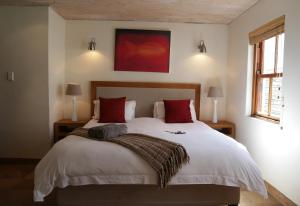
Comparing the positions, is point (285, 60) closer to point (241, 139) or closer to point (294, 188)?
point (294, 188)

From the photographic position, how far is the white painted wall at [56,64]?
391 cm

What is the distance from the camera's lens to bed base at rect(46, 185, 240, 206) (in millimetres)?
2406

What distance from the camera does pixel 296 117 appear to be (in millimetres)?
2527

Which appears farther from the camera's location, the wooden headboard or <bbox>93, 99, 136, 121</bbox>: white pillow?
the wooden headboard

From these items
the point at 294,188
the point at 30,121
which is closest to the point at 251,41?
the point at 294,188

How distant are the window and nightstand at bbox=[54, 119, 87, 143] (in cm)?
268

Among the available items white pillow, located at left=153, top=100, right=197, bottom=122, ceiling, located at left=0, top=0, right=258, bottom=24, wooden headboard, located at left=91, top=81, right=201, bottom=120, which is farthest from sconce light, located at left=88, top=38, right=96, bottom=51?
white pillow, located at left=153, top=100, right=197, bottom=122

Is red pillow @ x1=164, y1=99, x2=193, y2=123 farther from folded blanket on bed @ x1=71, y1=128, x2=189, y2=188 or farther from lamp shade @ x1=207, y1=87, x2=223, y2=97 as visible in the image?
folded blanket on bed @ x1=71, y1=128, x2=189, y2=188

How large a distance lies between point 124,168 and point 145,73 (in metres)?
2.53

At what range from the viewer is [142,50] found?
4523mm

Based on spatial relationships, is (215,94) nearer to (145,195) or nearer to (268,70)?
(268,70)

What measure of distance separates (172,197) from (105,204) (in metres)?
0.63

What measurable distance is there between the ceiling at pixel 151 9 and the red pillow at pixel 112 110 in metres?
1.39

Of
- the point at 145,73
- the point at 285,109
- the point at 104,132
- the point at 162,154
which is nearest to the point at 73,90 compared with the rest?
the point at 145,73
